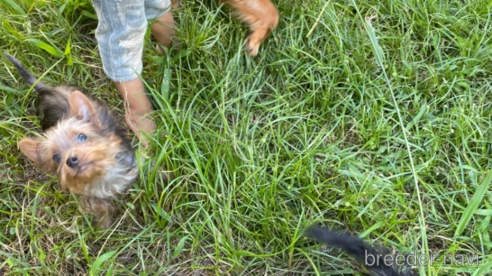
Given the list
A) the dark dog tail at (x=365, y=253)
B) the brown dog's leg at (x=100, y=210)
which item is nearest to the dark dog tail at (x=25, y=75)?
the brown dog's leg at (x=100, y=210)

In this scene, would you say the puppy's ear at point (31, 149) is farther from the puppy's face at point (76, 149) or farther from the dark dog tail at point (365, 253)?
the dark dog tail at point (365, 253)

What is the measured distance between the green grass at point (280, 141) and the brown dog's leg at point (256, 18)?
0.13 metres

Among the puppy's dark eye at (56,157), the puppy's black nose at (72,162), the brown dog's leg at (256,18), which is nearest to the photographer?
the puppy's black nose at (72,162)

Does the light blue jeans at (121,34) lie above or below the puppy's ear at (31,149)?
above

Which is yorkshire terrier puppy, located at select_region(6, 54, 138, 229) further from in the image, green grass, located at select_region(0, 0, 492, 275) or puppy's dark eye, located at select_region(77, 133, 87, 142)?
green grass, located at select_region(0, 0, 492, 275)

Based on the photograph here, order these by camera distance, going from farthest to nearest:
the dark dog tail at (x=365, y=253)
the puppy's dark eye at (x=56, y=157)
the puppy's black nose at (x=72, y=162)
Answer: the puppy's dark eye at (x=56, y=157) → the puppy's black nose at (x=72, y=162) → the dark dog tail at (x=365, y=253)

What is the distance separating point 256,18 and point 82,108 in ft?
3.52

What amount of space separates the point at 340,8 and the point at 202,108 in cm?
113

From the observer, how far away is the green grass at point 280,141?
7.51 feet

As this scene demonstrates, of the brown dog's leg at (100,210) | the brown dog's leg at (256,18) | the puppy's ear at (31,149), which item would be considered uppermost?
the brown dog's leg at (256,18)

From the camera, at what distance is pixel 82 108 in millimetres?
2346

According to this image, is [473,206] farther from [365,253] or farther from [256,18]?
[256,18]

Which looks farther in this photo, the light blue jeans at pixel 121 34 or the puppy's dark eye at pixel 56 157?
the puppy's dark eye at pixel 56 157

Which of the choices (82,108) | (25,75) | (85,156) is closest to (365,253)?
(85,156)
